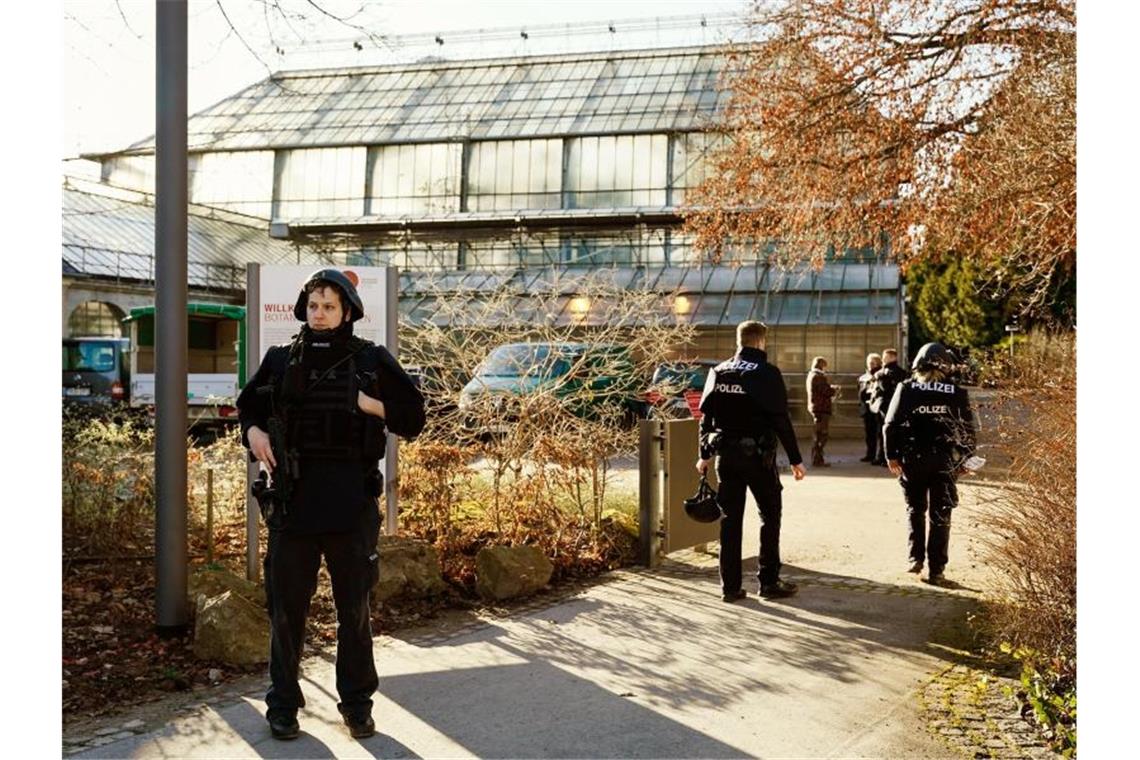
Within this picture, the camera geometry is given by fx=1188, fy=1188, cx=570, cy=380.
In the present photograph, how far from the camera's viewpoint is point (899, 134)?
487 inches

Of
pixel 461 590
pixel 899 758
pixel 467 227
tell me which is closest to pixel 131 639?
pixel 461 590

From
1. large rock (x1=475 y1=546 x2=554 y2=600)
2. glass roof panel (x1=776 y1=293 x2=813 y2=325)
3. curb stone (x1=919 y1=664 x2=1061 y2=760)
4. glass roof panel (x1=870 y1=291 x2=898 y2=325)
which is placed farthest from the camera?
glass roof panel (x1=776 y1=293 x2=813 y2=325)

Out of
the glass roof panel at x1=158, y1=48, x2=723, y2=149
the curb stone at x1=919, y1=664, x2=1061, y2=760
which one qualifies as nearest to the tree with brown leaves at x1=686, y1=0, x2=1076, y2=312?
the curb stone at x1=919, y1=664, x2=1061, y2=760

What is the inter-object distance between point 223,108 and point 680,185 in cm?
1769

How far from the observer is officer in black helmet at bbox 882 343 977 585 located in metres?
8.55

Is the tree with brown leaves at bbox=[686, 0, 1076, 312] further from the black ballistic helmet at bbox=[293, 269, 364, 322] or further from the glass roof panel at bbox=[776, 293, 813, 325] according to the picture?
the glass roof panel at bbox=[776, 293, 813, 325]

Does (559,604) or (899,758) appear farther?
(559,604)

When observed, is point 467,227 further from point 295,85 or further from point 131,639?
point 131,639

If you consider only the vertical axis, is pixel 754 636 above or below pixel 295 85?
below

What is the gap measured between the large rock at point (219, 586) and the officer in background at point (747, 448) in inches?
119

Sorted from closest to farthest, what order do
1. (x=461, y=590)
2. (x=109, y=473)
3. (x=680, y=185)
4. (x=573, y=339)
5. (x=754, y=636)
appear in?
(x=754, y=636) → (x=461, y=590) → (x=109, y=473) → (x=573, y=339) → (x=680, y=185)

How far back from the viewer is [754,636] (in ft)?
22.5

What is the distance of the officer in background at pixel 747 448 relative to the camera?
7918mm

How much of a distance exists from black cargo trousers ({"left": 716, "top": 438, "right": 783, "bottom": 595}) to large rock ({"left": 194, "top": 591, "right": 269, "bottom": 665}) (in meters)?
3.17
